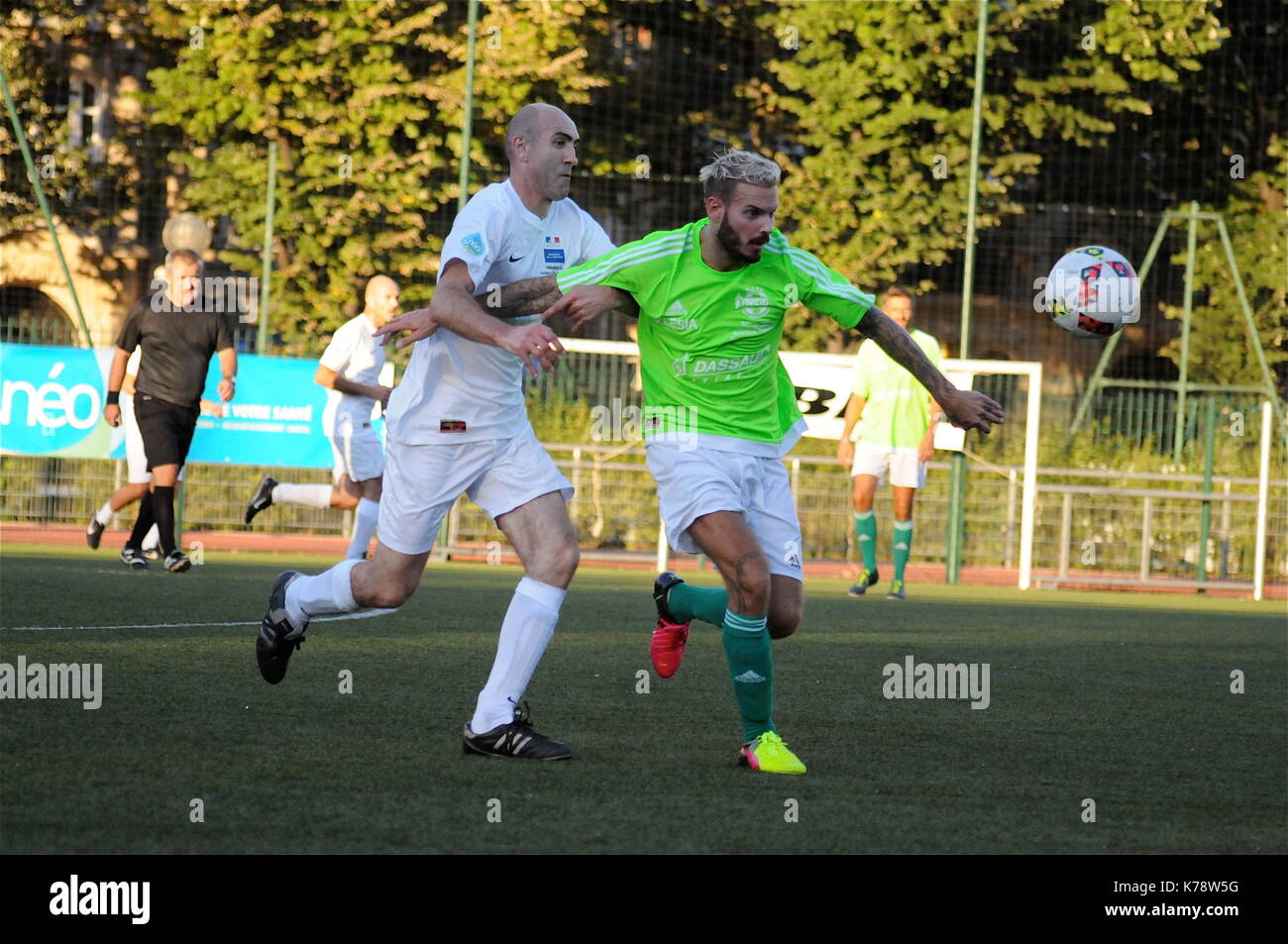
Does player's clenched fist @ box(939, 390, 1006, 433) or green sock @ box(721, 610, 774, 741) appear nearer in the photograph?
green sock @ box(721, 610, 774, 741)

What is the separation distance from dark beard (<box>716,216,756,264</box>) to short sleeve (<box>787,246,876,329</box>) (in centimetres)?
25

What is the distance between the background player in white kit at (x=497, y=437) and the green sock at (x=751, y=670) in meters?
0.58

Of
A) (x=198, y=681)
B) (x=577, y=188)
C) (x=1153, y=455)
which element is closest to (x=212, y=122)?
(x=577, y=188)

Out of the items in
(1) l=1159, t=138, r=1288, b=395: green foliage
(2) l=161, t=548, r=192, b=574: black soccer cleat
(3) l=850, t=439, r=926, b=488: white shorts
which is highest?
(1) l=1159, t=138, r=1288, b=395: green foliage

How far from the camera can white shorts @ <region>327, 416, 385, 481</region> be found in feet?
44.1

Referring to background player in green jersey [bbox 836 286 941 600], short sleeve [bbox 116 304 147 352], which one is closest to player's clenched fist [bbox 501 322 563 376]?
short sleeve [bbox 116 304 147 352]

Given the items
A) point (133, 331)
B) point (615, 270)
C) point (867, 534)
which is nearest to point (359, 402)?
point (133, 331)

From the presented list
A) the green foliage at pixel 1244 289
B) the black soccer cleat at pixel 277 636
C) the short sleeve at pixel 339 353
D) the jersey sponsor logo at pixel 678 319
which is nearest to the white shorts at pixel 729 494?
the jersey sponsor logo at pixel 678 319

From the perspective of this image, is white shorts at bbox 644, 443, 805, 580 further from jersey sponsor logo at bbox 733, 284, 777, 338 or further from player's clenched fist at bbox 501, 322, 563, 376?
player's clenched fist at bbox 501, 322, 563, 376

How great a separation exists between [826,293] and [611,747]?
1.69 metres

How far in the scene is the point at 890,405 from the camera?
49.3 ft

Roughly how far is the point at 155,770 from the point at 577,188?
1939cm

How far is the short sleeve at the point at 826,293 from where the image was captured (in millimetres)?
6379

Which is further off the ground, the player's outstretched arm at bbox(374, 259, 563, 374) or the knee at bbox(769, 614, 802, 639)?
the player's outstretched arm at bbox(374, 259, 563, 374)
